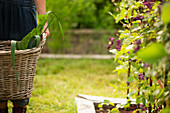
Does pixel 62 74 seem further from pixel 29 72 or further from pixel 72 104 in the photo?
pixel 29 72

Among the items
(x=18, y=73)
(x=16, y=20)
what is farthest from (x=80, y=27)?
(x=18, y=73)

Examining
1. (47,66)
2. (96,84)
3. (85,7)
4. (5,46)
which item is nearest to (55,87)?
(96,84)

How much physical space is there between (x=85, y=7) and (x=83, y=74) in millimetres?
2444

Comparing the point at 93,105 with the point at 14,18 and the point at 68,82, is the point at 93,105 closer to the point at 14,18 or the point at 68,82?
the point at 14,18

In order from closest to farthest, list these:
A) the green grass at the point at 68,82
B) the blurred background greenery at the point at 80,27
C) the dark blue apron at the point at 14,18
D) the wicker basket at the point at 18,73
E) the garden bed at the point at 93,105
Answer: the wicker basket at the point at 18,73 < the dark blue apron at the point at 14,18 < the garden bed at the point at 93,105 < the green grass at the point at 68,82 < the blurred background greenery at the point at 80,27

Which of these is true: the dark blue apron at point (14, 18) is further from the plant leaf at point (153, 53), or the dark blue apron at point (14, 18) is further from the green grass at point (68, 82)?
the plant leaf at point (153, 53)

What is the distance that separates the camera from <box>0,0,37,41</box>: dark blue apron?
177cm

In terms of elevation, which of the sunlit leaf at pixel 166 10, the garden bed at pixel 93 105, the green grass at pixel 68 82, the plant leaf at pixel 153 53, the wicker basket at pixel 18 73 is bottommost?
the green grass at pixel 68 82

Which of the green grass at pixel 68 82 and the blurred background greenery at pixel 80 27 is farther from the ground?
the blurred background greenery at pixel 80 27

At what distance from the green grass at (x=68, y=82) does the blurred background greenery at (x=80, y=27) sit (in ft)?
2.10

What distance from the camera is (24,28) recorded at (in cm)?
182

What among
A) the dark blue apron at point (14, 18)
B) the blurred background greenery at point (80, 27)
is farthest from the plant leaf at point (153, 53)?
the blurred background greenery at point (80, 27)

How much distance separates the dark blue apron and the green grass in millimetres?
863

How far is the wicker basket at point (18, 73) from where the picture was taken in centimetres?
147
